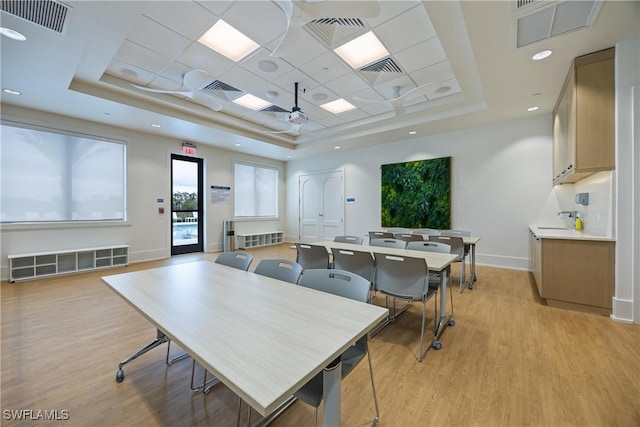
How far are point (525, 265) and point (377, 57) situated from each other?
4813 mm

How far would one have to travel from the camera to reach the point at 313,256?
3.24 meters

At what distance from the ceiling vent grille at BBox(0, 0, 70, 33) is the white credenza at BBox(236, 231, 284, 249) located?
5.97 m

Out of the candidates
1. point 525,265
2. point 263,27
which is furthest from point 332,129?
point 525,265

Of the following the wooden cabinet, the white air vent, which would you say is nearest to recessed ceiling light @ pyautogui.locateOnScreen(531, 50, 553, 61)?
the white air vent

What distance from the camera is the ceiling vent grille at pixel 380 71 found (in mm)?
3600

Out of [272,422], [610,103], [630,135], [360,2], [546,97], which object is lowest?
[272,422]

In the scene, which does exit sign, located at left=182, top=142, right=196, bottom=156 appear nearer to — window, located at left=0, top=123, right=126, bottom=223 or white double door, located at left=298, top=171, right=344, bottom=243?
window, located at left=0, top=123, right=126, bottom=223

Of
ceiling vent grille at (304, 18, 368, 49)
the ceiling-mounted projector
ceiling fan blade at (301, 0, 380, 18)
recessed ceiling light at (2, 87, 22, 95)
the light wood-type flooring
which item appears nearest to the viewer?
the light wood-type flooring

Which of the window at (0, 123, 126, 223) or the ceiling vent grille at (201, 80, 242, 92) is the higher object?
the ceiling vent grille at (201, 80, 242, 92)

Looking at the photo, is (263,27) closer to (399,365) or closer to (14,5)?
(14,5)

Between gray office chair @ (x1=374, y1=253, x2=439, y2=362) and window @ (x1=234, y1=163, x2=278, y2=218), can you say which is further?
window @ (x1=234, y1=163, x2=278, y2=218)

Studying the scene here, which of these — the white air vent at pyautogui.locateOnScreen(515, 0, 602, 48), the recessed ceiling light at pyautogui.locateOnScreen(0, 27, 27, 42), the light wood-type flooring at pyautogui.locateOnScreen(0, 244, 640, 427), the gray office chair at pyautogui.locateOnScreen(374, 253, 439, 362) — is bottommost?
the light wood-type flooring at pyautogui.locateOnScreen(0, 244, 640, 427)

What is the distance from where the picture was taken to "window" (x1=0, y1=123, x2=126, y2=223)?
452 cm

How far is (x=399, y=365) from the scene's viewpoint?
2.12 meters
